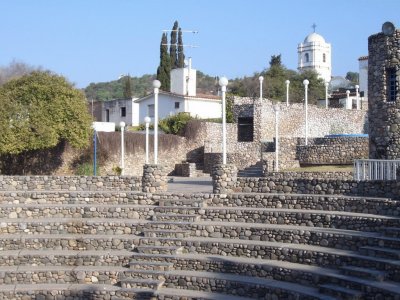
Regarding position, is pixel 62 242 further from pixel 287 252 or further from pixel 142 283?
pixel 287 252

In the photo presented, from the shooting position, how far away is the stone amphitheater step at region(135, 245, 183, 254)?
1812 centimetres

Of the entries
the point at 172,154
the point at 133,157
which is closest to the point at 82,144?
the point at 133,157

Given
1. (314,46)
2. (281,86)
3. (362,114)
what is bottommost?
(362,114)

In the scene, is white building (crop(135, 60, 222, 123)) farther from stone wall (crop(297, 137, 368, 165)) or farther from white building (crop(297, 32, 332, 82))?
white building (crop(297, 32, 332, 82))

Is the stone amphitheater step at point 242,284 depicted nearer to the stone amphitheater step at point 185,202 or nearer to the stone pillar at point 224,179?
the stone amphitheater step at point 185,202

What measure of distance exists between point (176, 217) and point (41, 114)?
12.6 m

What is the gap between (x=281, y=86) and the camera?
190ft

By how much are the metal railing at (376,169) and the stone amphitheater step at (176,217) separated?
5.67m

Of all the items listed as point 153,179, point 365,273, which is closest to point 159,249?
point 153,179

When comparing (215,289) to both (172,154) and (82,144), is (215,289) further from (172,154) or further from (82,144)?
(172,154)

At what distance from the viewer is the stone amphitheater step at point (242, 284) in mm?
14712

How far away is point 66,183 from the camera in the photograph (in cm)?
2305

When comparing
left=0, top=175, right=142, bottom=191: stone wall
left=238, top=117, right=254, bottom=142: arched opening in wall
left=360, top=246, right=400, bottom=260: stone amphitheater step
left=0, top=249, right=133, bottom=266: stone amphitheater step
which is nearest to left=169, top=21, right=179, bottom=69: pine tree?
left=238, top=117, right=254, bottom=142: arched opening in wall

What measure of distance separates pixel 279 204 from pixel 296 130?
2427 centimetres
